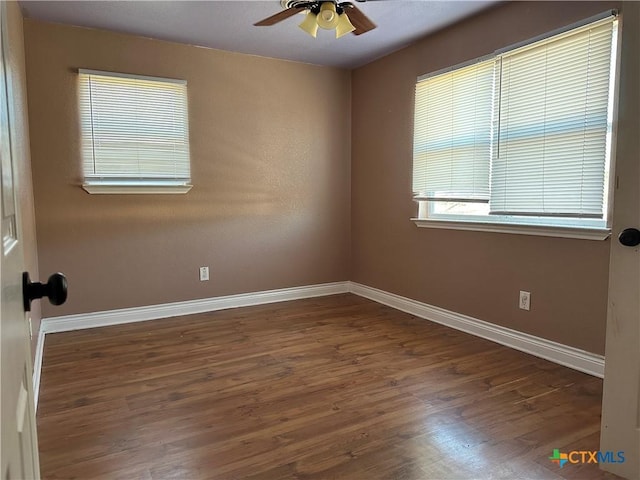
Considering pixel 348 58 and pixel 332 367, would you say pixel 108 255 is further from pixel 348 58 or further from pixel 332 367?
pixel 348 58

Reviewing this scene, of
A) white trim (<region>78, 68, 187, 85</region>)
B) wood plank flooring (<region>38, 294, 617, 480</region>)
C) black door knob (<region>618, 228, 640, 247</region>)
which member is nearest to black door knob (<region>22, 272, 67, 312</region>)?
wood plank flooring (<region>38, 294, 617, 480</region>)

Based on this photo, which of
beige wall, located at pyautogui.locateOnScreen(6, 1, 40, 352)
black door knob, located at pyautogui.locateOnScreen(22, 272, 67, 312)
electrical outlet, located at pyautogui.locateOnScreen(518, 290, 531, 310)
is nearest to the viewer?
black door knob, located at pyautogui.locateOnScreen(22, 272, 67, 312)

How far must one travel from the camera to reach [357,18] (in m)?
2.54

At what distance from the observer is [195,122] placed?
3.79 meters

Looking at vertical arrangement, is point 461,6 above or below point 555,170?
above

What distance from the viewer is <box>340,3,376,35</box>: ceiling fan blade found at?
2.43 meters

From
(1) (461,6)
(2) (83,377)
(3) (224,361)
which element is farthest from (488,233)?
(2) (83,377)

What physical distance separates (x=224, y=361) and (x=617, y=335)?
6.99ft

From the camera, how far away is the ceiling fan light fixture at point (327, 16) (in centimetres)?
245

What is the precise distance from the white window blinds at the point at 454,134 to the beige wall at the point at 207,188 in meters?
1.11

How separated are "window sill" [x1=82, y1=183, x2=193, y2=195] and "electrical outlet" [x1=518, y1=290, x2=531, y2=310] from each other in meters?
2.81

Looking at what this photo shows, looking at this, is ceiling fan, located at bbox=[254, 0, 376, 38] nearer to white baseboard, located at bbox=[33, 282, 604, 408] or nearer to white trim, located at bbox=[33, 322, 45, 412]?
white baseboard, located at bbox=[33, 282, 604, 408]

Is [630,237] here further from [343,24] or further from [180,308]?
[180,308]

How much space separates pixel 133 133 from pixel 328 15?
196 cm
